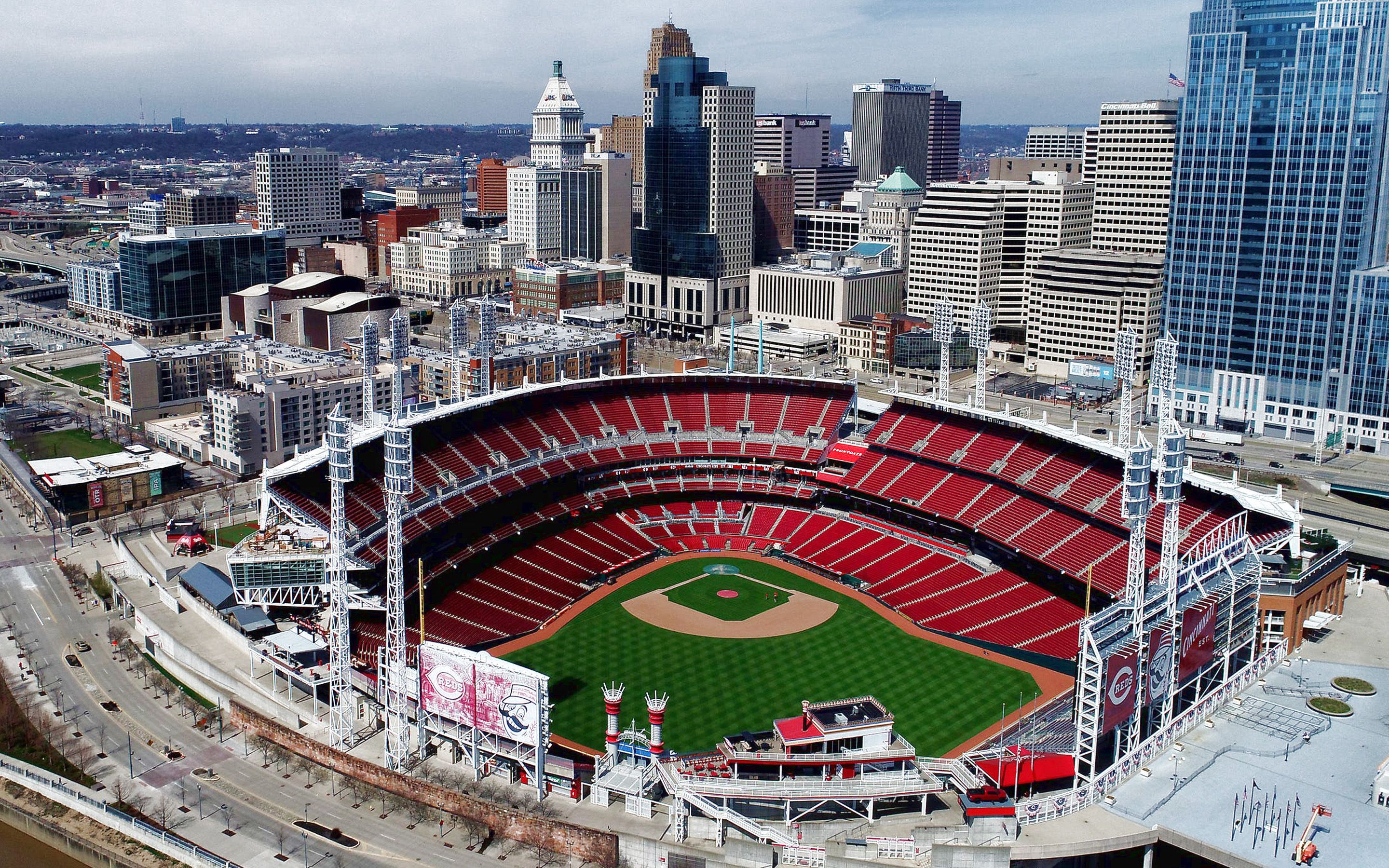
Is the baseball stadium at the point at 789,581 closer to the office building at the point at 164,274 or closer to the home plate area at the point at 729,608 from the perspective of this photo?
the home plate area at the point at 729,608

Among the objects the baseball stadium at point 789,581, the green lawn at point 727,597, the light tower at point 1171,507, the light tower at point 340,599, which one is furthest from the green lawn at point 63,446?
the light tower at point 1171,507

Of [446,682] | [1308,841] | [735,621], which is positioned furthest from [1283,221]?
[446,682]

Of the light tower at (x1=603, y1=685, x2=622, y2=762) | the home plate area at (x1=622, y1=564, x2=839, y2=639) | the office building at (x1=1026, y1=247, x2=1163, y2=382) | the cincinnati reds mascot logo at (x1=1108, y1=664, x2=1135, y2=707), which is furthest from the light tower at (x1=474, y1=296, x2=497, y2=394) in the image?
the office building at (x1=1026, y1=247, x2=1163, y2=382)

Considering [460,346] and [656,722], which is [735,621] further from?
[460,346]

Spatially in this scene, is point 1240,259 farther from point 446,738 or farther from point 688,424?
point 446,738

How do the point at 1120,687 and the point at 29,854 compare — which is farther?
the point at 29,854

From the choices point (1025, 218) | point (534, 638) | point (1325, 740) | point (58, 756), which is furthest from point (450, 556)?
point (1025, 218)
